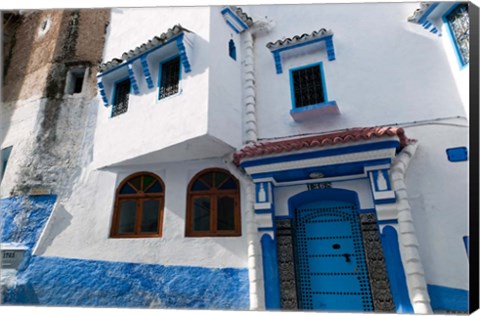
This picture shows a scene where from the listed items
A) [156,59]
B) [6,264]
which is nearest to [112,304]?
[6,264]

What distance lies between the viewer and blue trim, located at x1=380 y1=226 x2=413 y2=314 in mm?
4570

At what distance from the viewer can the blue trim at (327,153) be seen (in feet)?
15.8

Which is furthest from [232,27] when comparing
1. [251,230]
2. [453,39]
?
[251,230]

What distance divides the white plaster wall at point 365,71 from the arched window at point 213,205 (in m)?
1.14

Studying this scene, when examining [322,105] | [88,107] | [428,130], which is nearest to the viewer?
[428,130]

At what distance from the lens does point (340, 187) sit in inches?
215

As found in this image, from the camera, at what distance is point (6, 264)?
20.9ft

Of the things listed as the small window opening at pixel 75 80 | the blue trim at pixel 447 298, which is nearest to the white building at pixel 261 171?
the blue trim at pixel 447 298

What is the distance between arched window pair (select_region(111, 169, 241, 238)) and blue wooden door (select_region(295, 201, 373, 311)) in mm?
1159

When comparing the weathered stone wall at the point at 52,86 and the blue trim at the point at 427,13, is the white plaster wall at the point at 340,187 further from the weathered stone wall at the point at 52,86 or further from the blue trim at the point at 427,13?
the weathered stone wall at the point at 52,86

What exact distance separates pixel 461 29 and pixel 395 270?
383 centimetres

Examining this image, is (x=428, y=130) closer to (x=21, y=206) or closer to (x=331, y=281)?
(x=331, y=281)

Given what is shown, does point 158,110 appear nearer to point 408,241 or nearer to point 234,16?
point 234,16

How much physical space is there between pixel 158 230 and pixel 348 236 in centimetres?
319
